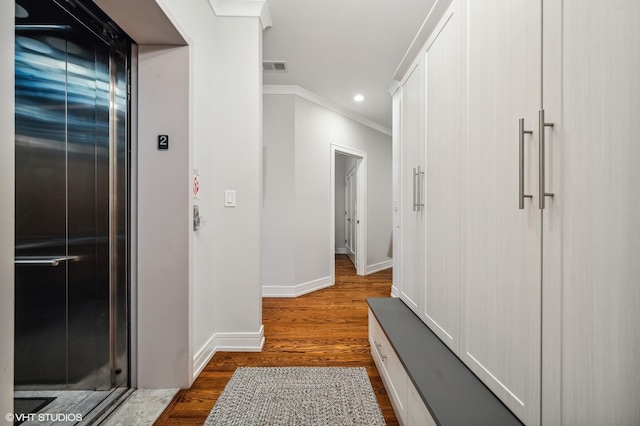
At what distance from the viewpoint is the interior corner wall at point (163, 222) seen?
5.40 feet

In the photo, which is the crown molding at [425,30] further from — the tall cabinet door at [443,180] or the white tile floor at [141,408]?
the white tile floor at [141,408]

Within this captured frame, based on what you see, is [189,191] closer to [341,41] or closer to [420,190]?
[420,190]

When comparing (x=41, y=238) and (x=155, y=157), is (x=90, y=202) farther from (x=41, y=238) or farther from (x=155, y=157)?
(x=155, y=157)

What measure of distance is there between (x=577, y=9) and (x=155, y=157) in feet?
6.26

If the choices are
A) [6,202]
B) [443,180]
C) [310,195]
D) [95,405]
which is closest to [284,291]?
[310,195]

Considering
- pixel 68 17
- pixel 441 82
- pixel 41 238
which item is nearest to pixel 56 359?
pixel 41 238

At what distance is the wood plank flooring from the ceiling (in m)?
2.74

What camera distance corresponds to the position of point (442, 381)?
1072 millimetres

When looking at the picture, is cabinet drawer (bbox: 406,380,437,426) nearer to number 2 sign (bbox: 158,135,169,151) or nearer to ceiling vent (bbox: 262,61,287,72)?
number 2 sign (bbox: 158,135,169,151)

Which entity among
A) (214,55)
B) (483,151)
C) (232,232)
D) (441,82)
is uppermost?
(214,55)

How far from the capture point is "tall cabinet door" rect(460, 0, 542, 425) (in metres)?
0.81

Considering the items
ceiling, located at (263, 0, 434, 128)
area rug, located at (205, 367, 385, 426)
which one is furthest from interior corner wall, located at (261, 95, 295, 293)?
area rug, located at (205, 367, 385, 426)

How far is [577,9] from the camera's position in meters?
0.67

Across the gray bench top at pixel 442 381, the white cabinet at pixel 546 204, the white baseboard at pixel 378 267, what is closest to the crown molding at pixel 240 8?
the white cabinet at pixel 546 204
